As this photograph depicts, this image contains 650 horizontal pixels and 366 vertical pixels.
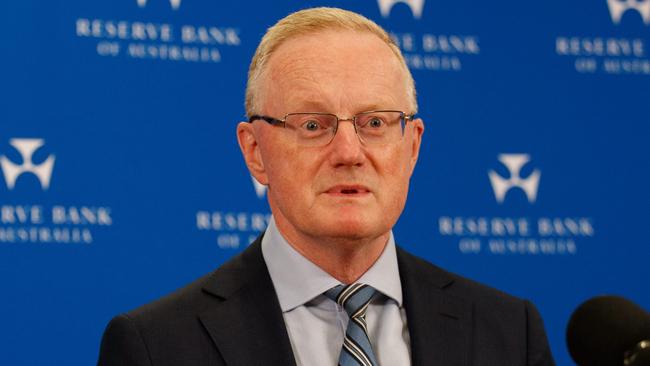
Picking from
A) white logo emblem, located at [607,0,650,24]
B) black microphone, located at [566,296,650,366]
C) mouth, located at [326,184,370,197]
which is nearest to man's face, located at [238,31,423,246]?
mouth, located at [326,184,370,197]

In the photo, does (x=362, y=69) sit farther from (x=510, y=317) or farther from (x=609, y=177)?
(x=609, y=177)

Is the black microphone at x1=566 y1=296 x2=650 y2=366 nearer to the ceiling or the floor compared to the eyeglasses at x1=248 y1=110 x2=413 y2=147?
nearer to the floor

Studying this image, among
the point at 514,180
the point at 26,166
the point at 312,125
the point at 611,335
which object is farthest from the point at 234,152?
the point at 611,335

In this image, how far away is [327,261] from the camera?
2303mm

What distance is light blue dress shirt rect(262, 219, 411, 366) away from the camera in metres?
2.23

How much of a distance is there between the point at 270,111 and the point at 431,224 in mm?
1458

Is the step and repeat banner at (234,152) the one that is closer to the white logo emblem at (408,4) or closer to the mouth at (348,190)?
the white logo emblem at (408,4)

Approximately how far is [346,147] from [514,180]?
5.45 ft

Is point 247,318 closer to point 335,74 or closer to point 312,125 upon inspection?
point 312,125

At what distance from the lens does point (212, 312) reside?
7.32ft

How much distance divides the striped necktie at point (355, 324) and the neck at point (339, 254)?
0.04 meters

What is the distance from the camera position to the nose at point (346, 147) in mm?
2180

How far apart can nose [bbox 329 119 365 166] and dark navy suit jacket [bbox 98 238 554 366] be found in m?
0.33

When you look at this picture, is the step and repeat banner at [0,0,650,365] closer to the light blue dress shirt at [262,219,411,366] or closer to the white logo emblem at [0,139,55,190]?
the white logo emblem at [0,139,55,190]
